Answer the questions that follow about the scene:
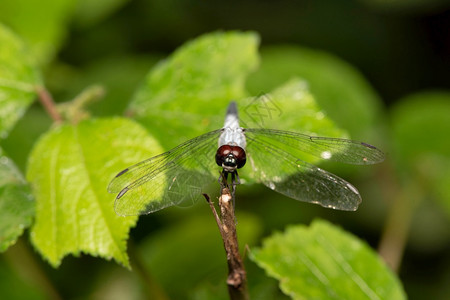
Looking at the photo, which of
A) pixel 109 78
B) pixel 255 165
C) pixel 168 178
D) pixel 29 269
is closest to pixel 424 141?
pixel 255 165

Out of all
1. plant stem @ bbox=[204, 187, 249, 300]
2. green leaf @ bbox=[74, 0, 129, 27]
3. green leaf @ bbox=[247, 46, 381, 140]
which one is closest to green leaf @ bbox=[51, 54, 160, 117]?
green leaf @ bbox=[74, 0, 129, 27]

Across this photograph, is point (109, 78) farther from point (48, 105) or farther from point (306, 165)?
point (306, 165)

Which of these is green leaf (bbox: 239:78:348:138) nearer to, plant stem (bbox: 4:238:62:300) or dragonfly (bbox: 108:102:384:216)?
dragonfly (bbox: 108:102:384:216)

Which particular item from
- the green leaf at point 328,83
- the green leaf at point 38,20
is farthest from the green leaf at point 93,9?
the green leaf at point 328,83

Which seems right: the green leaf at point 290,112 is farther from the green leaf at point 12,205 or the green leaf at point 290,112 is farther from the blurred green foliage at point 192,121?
the green leaf at point 12,205

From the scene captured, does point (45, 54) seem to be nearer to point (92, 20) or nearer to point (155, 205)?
point (92, 20)
